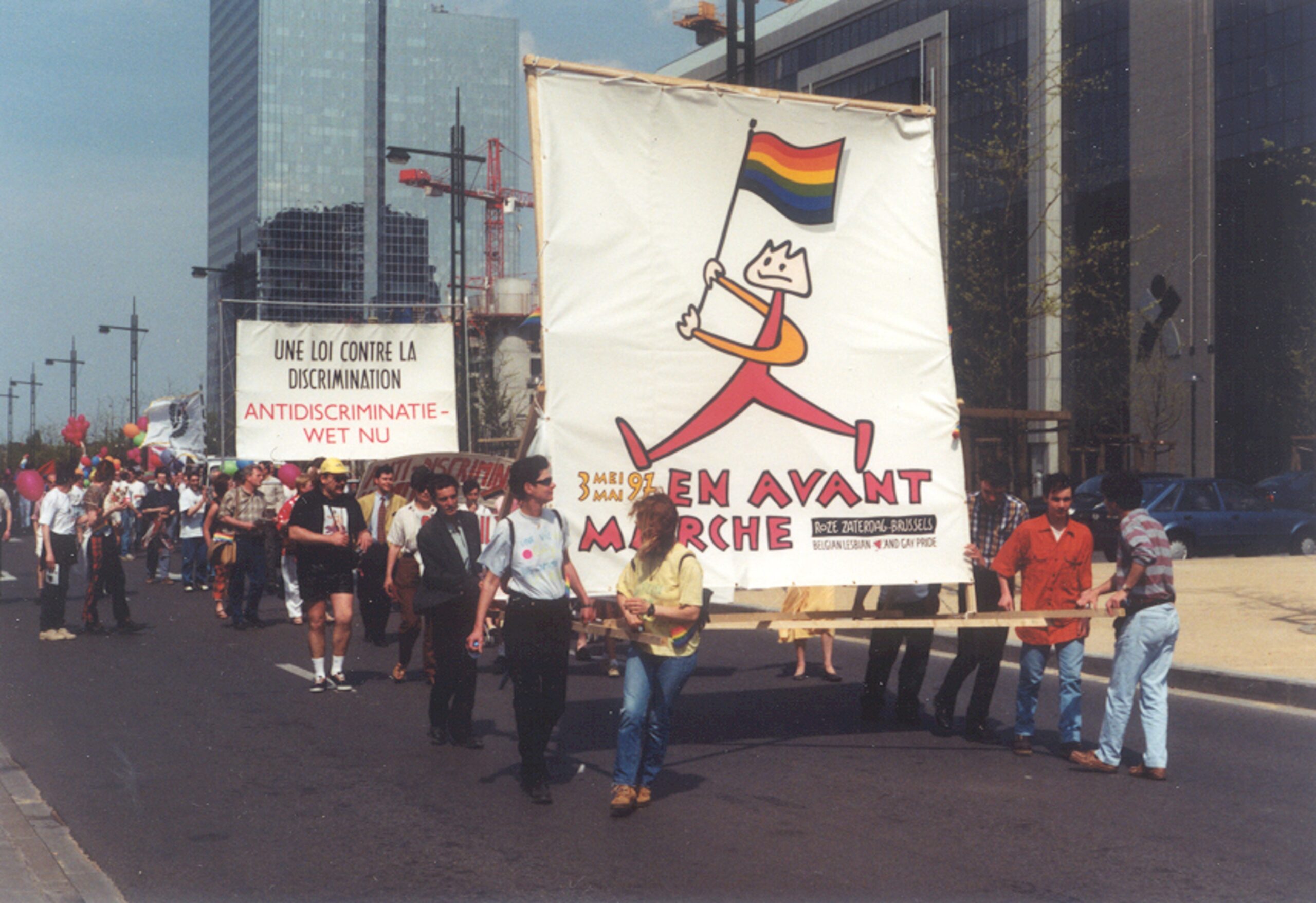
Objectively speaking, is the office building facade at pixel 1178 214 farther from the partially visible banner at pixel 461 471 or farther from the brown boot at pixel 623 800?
the brown boot at pixel 623 800

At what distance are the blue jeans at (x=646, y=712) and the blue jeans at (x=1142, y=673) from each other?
252cm

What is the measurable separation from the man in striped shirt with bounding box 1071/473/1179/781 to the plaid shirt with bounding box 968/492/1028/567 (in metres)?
1.09

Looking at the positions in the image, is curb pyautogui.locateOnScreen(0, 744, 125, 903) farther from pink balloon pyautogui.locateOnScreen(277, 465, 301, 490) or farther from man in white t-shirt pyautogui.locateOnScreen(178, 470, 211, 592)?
pink balloon pyautogui.locateOnScreen(277, 465, 301, 490)

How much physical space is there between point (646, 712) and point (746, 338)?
87.1 inches

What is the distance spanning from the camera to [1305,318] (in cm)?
3622

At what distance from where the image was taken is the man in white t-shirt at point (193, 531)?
65.2 feet

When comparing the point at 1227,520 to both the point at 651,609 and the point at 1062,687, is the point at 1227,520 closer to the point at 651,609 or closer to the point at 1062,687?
the point at 1062,687

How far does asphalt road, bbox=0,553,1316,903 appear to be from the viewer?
552 centimetres

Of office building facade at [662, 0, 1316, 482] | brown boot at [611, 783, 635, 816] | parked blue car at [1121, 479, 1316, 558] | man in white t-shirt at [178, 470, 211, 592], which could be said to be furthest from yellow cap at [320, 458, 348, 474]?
office building facade at [662, 0, 1316, 482]

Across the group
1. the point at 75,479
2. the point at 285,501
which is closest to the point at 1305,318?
the point at 285,501

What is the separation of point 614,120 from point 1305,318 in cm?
3403

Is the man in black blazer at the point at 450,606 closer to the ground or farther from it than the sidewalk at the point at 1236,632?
farther from it

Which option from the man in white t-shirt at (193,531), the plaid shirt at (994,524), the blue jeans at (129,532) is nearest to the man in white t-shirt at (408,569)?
the plaid shirt at (994,524)

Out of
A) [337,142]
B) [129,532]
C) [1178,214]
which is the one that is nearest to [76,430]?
[129,532]
